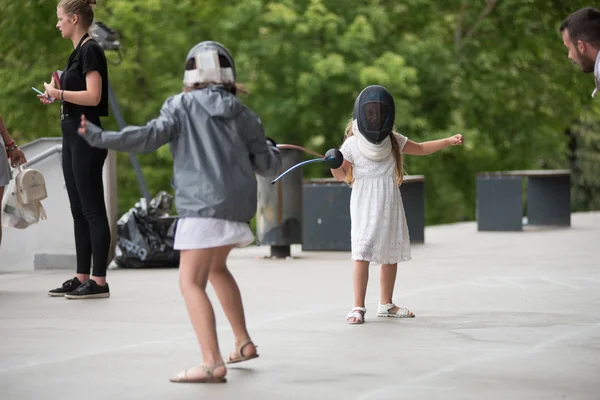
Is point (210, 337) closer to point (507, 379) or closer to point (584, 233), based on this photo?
Result: point (507, 379)

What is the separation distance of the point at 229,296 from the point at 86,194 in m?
3.26

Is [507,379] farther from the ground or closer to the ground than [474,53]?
closer to the ground

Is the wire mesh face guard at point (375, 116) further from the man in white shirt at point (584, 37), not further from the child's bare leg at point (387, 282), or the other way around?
the man in white shirt at point (584, 37)

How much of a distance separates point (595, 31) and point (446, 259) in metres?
6.89

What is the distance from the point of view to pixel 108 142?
5.89m

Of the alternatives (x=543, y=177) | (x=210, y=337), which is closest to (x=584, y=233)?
(x=543, y=177)

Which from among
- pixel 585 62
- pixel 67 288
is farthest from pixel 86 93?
pixel 585 62

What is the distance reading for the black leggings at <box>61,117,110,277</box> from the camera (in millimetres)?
9297

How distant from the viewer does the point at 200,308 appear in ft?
19.9

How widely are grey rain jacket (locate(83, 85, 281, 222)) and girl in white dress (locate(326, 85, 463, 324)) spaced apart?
237 centimetres

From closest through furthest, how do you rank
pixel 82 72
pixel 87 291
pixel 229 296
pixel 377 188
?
pixel 229 296, pixel 377 188, pixel 82 72, pixel 87 291

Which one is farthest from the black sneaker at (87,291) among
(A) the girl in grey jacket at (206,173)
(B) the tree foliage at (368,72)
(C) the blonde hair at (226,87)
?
(B) the tree foliage at (368,72)

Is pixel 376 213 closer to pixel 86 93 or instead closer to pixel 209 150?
pixel 86 93

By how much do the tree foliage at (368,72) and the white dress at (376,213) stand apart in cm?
2042
